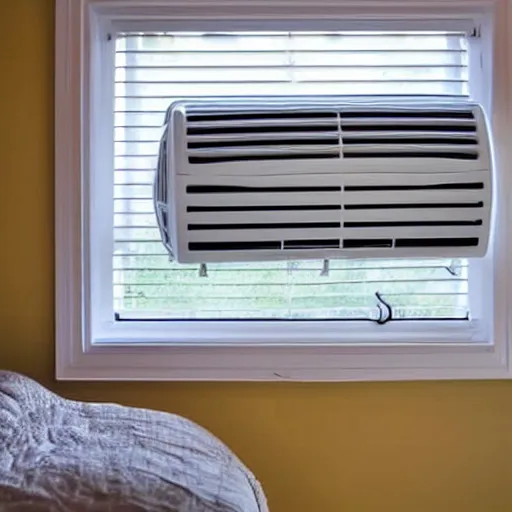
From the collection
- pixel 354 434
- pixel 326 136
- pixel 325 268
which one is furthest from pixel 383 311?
pixel 326 136

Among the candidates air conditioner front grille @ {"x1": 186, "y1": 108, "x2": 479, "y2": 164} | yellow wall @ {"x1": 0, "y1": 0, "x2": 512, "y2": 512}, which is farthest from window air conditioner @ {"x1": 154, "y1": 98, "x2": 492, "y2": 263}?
yellow wall @ {"x1": 0, "y1": 0, "x2": 512, "y2": 512}

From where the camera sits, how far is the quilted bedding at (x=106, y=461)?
1.05 meters

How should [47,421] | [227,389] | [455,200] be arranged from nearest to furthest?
1. [47,421]
2. [455,200]
3. [227,389]

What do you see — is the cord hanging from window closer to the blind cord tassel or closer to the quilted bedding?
the blind cord tassel

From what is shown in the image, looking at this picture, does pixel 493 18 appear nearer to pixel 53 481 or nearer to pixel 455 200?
pixel 455 200

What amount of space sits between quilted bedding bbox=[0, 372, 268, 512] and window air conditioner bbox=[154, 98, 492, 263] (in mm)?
419

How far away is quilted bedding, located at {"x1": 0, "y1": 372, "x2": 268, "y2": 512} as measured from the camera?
1.05 meters

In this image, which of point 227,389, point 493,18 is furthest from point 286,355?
point 493,18

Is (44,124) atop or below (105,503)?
atop

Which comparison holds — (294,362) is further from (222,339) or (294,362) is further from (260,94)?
(260,94)

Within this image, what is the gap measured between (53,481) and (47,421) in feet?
0.91

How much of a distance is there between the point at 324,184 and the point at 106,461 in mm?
759

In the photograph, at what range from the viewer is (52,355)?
5.64 ft

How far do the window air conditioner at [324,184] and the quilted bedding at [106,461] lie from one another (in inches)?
16.5
